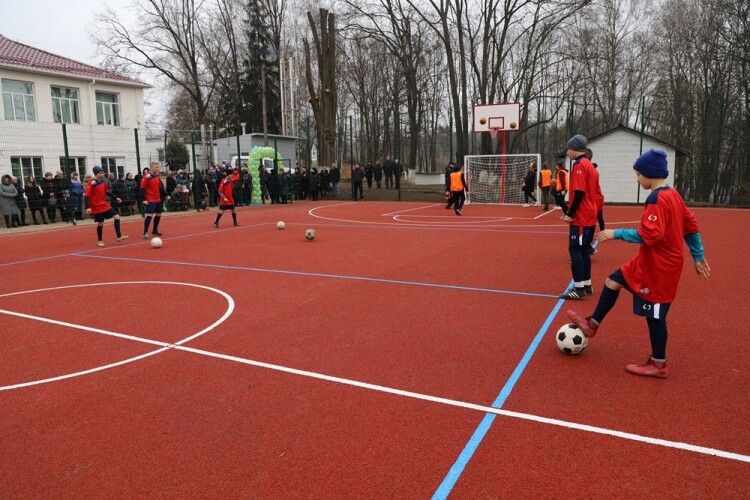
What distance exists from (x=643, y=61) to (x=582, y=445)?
45287mm

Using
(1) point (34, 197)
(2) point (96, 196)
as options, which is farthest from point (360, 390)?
(1) point (34, 197)

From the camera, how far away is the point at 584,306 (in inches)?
265

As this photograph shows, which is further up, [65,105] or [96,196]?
[65,105]

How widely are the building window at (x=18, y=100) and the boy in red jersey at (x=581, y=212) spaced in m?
27.8

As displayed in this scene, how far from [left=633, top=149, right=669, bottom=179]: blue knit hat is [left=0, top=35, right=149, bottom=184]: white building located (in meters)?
27.9

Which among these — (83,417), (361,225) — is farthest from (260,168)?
(83,417)

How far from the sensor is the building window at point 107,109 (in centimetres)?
2964

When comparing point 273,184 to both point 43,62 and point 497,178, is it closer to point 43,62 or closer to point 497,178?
point 497,178

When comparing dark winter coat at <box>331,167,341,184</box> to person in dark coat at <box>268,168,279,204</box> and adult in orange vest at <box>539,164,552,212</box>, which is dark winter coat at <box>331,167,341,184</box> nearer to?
person in dark coat at <box>268,168,279,204</box>

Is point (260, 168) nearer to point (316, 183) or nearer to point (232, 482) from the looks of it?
point (316, 183)

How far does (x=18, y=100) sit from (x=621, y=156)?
2919 cm

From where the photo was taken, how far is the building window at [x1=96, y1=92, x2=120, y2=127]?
29.6 meters

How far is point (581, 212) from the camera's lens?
6996 mm

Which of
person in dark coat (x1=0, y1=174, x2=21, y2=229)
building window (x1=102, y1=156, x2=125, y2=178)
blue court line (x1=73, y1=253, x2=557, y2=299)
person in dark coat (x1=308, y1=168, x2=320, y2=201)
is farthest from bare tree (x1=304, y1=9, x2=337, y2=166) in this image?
blue court line (x1=73, y1=253, x2=557, y2=299)
